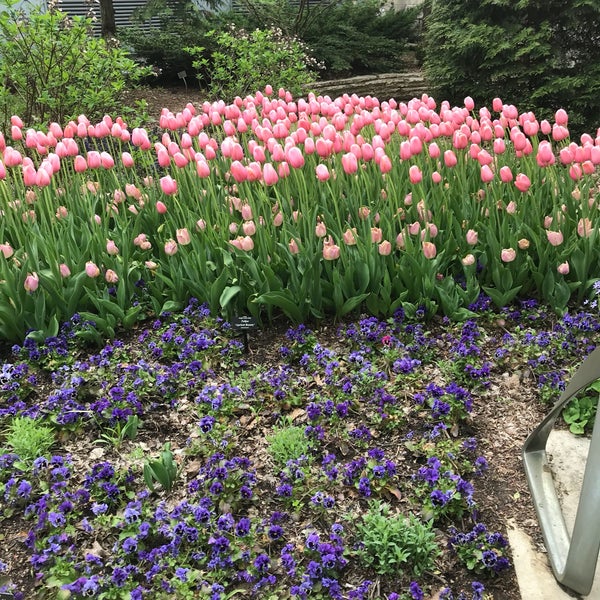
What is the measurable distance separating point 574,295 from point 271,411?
68.6 inches

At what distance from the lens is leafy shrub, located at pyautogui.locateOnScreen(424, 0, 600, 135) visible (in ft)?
22.5

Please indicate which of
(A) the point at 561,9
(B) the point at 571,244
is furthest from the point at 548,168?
(A) the point at 561,9

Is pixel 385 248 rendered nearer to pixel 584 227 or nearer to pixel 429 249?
pixel 429 249

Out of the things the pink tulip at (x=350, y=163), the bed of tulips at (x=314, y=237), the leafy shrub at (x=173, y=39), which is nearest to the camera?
the bed of tulips at (x=314, y=237)

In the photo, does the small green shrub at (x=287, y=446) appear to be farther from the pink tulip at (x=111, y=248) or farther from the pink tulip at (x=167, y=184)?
the pink tulip at (x=167, y=184)

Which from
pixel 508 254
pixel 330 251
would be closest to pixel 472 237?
pixel 508 254

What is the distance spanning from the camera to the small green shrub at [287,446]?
7.77ft

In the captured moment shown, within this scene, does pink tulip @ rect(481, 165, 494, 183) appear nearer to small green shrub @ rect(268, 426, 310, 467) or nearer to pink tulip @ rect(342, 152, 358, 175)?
pink tulip @ rect(342, 152, 358, 175)

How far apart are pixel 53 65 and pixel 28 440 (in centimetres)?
446

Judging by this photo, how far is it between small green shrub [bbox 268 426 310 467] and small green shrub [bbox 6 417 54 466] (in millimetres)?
901

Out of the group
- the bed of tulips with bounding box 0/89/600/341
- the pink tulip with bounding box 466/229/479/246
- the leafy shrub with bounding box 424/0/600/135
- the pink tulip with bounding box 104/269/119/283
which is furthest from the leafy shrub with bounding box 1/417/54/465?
the leafy shrub with bounding box 424/0/600/135

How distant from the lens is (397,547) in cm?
195

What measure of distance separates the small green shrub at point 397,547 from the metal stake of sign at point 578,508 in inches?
15.0

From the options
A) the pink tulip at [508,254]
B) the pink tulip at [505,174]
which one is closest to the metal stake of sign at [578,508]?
the pink tulip at [508,254]
